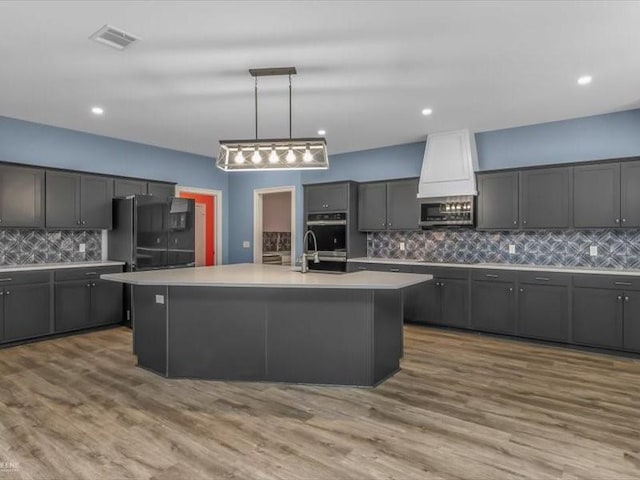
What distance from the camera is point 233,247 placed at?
7676 millimetres

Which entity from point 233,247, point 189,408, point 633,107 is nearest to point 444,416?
point 189,408

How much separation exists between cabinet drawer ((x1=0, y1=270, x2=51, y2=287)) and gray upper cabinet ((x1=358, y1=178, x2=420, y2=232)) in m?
4.24

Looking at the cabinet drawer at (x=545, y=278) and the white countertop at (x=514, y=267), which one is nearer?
the white countertop at (x=514, y=267)

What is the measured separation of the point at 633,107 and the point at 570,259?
1811mm

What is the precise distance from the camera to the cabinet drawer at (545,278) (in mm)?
4484

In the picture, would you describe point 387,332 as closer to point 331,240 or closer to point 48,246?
point 331,240

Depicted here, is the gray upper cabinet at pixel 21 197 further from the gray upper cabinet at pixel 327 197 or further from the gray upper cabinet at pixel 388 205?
the gray upper cabinet at pixel 388 205

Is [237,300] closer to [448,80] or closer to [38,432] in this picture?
[38,432]

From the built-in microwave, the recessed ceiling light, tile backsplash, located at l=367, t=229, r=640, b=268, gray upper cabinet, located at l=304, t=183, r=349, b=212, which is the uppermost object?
the recessed ceiling light

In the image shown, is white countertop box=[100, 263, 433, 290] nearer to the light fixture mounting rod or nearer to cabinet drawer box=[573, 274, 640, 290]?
the light fixture mounting rod

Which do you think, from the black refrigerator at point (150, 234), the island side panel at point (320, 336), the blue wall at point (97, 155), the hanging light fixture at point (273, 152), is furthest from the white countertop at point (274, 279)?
the blue wall at point (97, 155)

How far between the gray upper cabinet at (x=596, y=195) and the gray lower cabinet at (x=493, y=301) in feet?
3.36

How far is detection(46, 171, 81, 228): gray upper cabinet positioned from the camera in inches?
194

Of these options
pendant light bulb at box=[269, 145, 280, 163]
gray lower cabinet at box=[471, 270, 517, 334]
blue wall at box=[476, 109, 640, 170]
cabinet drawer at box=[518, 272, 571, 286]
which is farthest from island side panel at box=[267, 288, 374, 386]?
blue wall at box=[476, 109, 640, 170]
